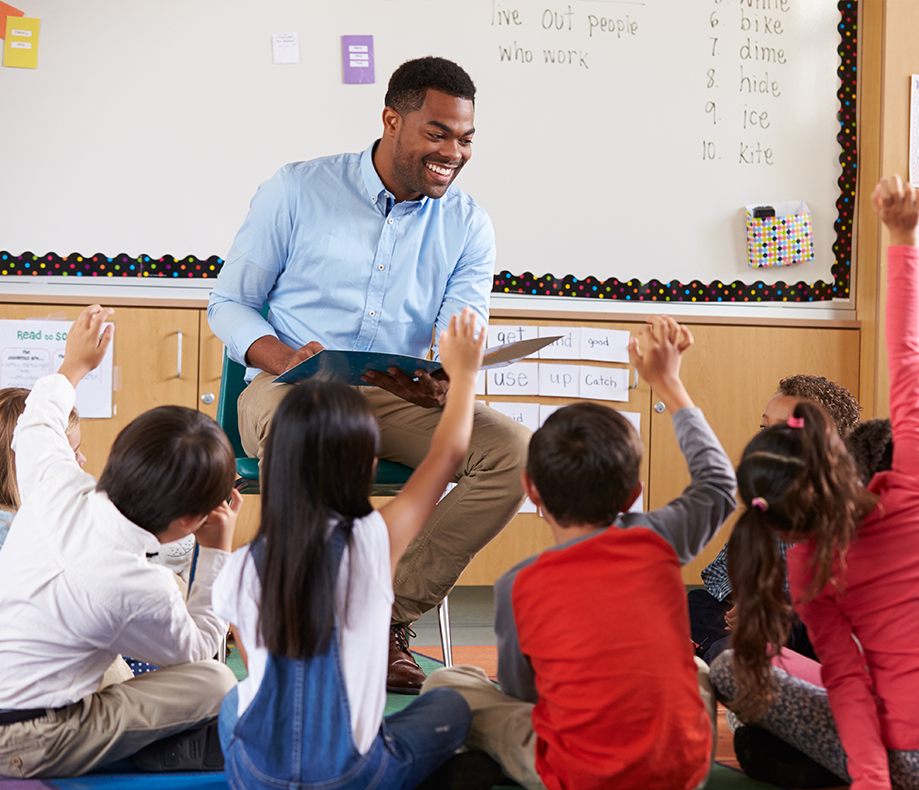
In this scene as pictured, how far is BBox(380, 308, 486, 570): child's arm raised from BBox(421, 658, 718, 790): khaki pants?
0.21 m

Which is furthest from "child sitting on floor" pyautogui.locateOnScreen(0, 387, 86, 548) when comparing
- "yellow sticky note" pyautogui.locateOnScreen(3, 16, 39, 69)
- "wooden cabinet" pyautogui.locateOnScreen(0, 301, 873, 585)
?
"yellow sticky note" pyautogui.locateOnScreen(3, 16, 39, 69)

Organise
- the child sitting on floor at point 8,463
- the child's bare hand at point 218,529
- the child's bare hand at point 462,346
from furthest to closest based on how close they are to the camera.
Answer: the child sitting on floor at point 8,463 → the child's bare hand at point 218,529 → the child's bare hand at point 462,346

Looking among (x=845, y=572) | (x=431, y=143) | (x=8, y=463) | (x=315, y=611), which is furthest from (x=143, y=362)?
(x=845, y=572)

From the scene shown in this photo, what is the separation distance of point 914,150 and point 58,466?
2.81 metres

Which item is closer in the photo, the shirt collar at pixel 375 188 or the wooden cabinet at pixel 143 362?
the shirt collar at pixel 375 188

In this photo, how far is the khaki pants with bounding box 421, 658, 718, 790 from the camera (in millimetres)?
1098

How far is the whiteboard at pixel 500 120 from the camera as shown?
264 centimetres

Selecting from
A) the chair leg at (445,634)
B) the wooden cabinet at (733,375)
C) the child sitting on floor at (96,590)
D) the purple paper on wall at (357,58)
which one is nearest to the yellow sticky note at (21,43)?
the purple paper on wall at (357,58)

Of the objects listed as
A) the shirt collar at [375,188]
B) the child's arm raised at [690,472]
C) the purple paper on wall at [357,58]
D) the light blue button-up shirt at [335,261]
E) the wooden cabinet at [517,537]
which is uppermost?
the purple paper on wall at [357,58]

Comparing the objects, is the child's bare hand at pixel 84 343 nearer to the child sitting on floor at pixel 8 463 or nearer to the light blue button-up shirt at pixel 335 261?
the child sitting on floor at pixel 8 463

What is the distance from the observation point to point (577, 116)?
9.48ft

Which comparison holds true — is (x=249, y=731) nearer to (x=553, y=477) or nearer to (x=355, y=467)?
(x=355, y=467)

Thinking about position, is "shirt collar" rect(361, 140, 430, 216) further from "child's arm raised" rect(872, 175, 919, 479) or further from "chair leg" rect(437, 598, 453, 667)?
"child's arm raised" rect(872, 175, 919, 479)

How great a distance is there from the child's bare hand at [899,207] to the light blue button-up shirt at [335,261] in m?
0.85
